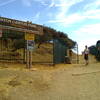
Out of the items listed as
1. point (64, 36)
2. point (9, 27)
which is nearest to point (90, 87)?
point (9, 27)

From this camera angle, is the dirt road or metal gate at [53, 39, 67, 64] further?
metal gate at [53, 39, 67, 64]

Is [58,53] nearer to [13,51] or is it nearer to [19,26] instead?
[13,51]

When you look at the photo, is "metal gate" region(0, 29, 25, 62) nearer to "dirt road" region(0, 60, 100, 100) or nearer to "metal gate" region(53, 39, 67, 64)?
"metal gate" region(53, 39, 67, 64)

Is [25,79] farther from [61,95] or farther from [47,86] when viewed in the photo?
[61,95]

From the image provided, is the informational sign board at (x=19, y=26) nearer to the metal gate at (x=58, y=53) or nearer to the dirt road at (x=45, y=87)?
the dirt road at (x=45, y=87)

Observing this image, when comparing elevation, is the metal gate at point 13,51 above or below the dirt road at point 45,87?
above

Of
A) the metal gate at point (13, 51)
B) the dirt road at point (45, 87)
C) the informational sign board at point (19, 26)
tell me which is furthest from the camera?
the metal gate at point (13, 51)

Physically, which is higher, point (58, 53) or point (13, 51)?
point (13, 51)

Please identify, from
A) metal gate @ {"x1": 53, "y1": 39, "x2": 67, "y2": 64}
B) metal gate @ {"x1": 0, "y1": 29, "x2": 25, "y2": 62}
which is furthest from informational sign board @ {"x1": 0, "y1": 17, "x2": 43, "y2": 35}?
metal gate @ {"x1": 53, "y1": 39, "x2": 67, "y2": 64}

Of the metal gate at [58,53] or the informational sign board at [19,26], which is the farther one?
the metal gate at [58,53]

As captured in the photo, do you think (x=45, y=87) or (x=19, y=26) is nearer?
(x=45, y=87)

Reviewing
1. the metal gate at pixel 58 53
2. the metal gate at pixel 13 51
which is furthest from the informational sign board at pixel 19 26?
the metal gate at pixel 58 53

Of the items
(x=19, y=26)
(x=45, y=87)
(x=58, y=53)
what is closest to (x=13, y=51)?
(x=58, y=53)

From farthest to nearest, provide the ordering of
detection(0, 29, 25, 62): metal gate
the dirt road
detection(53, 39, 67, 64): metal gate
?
detection(53, 39, 67, 64): metal gate
detection(0, 29, 25, 62): metal gate
the dirt road
